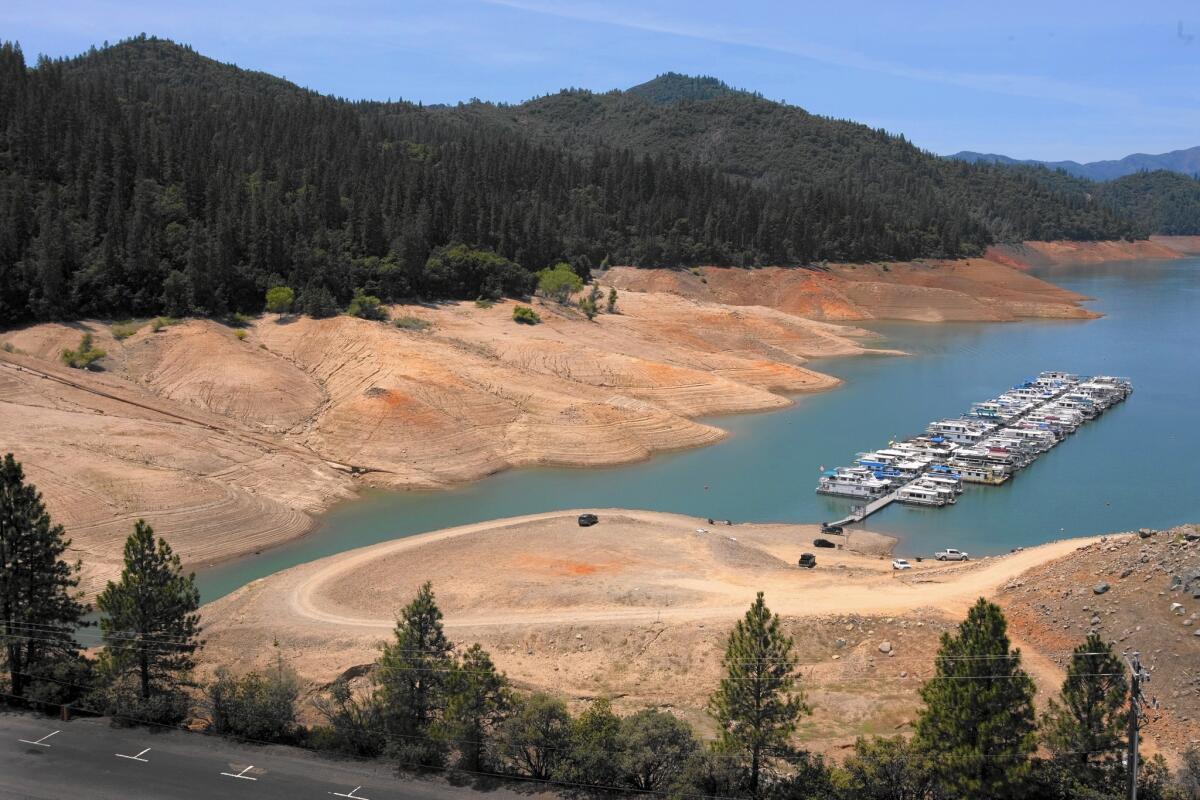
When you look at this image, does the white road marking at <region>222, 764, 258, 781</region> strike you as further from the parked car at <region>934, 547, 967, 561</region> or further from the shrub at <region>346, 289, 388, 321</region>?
the shrub at <region>346, 289, 388, 321</region>

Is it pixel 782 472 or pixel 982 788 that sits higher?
pixel 782 472

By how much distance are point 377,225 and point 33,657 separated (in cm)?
8826

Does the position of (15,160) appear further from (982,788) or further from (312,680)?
(982,788)

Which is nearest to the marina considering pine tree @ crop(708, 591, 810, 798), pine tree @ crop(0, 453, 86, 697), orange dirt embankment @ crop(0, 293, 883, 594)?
orange dirt embankment @ crop(0, 293, 883, 594)

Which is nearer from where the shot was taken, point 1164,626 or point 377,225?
point 1164,626

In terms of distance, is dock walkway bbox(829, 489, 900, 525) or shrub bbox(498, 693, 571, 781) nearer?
shrub bbox(498, 693, 571, 781)

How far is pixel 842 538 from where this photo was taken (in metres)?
60.9

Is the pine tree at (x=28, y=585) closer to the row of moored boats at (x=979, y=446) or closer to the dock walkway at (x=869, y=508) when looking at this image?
the dock walkway at (x=869, y=508)

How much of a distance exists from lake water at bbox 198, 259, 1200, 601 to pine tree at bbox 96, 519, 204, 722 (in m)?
18.2

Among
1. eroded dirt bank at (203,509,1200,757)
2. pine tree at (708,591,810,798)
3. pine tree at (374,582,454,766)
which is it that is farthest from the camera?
eroded dirt bank at (203,509,1200,757)

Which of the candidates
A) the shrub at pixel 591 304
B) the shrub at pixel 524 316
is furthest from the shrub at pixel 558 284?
the shrub at pixel 524 316

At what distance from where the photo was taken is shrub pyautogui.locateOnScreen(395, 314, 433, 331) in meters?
103

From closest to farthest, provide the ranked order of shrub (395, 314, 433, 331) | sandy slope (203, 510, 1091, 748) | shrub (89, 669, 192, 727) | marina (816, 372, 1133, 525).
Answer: shrub (89, 669, 192, 727), sandy slope (203, 510, 1091, 748), marina (816, 372, 1133, 525), shrub (395, 314, 433, 331)

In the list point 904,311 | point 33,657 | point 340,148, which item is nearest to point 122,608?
point 33,657
